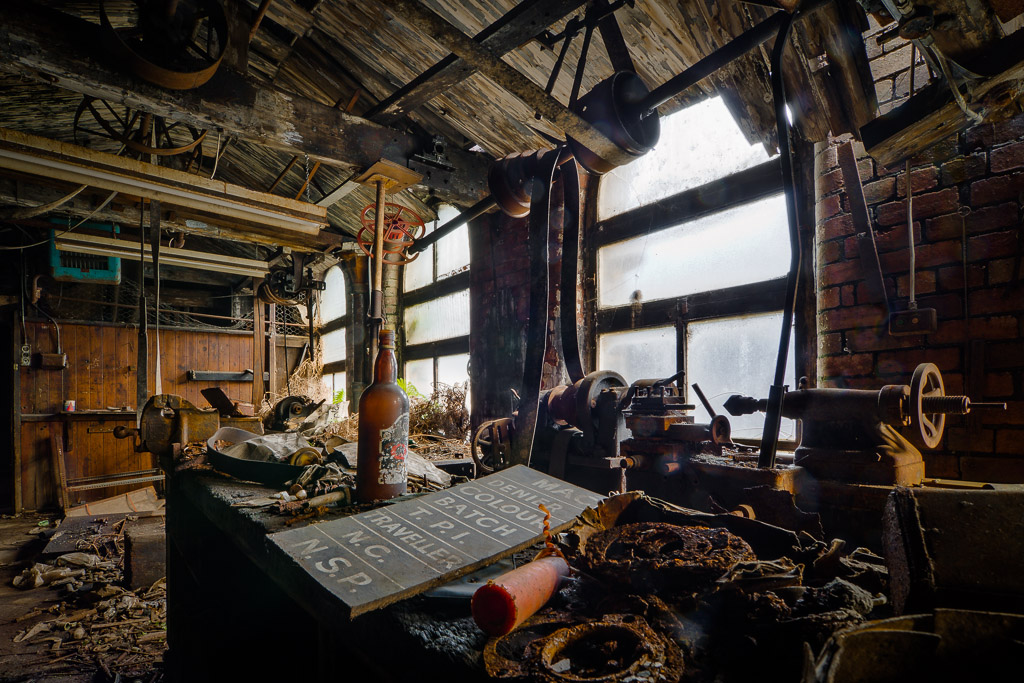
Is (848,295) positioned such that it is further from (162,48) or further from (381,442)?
(162,48)

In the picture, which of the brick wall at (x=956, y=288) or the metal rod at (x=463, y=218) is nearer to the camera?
the brick wall at (x=956, y=288)

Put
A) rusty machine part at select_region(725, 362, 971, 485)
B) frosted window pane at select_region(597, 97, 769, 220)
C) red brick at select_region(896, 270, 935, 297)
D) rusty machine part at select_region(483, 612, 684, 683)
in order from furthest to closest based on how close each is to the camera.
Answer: frosted window pane at select_region(597, 97, 769, 220)
red brick at select_region(896, 270, 935, 297)
rusty machine part at select_region(725, 362, 971, 485)
rusty machine part at select_region(483, 612, 684, 683)

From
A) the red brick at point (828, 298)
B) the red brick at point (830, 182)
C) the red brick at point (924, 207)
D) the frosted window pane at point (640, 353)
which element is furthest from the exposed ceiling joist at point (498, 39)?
the frosted window pane at point (640, 353)

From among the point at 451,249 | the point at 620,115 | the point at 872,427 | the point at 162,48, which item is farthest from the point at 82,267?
the point at 872,427

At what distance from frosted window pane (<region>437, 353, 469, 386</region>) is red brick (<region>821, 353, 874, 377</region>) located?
3471 mm

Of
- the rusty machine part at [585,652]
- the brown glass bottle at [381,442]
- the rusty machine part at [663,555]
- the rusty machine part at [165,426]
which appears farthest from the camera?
the rusty machine part at [165,426]

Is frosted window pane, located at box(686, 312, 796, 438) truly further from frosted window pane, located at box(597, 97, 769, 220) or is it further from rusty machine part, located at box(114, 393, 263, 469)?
rusty machine part, located at box(114, 393, 263, 469)

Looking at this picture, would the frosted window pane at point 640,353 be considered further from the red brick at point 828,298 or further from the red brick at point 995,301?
the red brick at point 995,301

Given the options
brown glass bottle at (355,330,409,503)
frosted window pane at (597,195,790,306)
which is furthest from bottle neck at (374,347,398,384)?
frosted window pane at (597,195,790,306)

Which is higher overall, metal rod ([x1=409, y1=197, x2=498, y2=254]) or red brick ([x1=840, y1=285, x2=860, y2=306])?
metal rod ([x1=409, y1=197, x2=498, y2=254])

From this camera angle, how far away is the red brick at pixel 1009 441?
6.10ft

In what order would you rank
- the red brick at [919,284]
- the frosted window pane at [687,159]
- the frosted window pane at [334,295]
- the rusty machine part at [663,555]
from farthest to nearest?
1. the frosted window pane at [334,295]
2. the frosted window pane at [687,159]
3. the red brick at [919,284]
4. the rusty machine part at [663,555]

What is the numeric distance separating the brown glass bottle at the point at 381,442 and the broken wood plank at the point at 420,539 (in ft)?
0.70

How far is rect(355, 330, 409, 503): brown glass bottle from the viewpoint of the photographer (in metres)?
1.42
